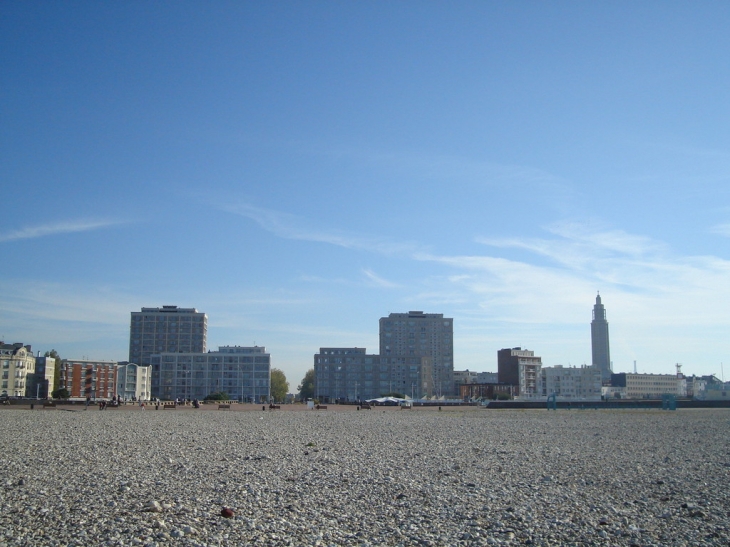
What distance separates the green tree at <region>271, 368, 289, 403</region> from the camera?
568ft

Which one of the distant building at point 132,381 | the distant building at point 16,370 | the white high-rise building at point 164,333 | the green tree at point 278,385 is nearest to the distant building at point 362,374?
the green tree at point 278,385

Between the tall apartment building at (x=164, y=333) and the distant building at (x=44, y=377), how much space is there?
48787 millimetres

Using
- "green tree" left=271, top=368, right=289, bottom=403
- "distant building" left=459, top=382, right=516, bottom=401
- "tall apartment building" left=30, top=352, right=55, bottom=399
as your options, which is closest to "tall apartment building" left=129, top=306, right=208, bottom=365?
"green tree" left=271, top=368, right=289, bottom=403

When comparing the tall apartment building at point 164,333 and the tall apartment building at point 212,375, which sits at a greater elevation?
the tall apartment building at point 164,333

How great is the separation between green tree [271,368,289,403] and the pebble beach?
145 m

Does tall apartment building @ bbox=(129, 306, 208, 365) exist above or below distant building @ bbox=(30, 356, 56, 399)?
above

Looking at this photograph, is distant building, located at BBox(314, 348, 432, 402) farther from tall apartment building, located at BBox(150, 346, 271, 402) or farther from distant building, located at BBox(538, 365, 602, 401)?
distant building, located at BBox(538, 365, 602, 401)

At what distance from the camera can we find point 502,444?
29.8 meters

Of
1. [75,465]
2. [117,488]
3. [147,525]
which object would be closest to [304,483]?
[117,488]

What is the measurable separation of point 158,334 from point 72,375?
172ft

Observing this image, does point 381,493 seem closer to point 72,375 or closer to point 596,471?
point 596,471

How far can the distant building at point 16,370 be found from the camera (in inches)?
4505

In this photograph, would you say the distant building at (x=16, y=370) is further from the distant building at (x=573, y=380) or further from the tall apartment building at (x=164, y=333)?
the distant building at (x=573, y=380)

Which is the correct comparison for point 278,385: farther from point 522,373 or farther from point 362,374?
point 522,373
